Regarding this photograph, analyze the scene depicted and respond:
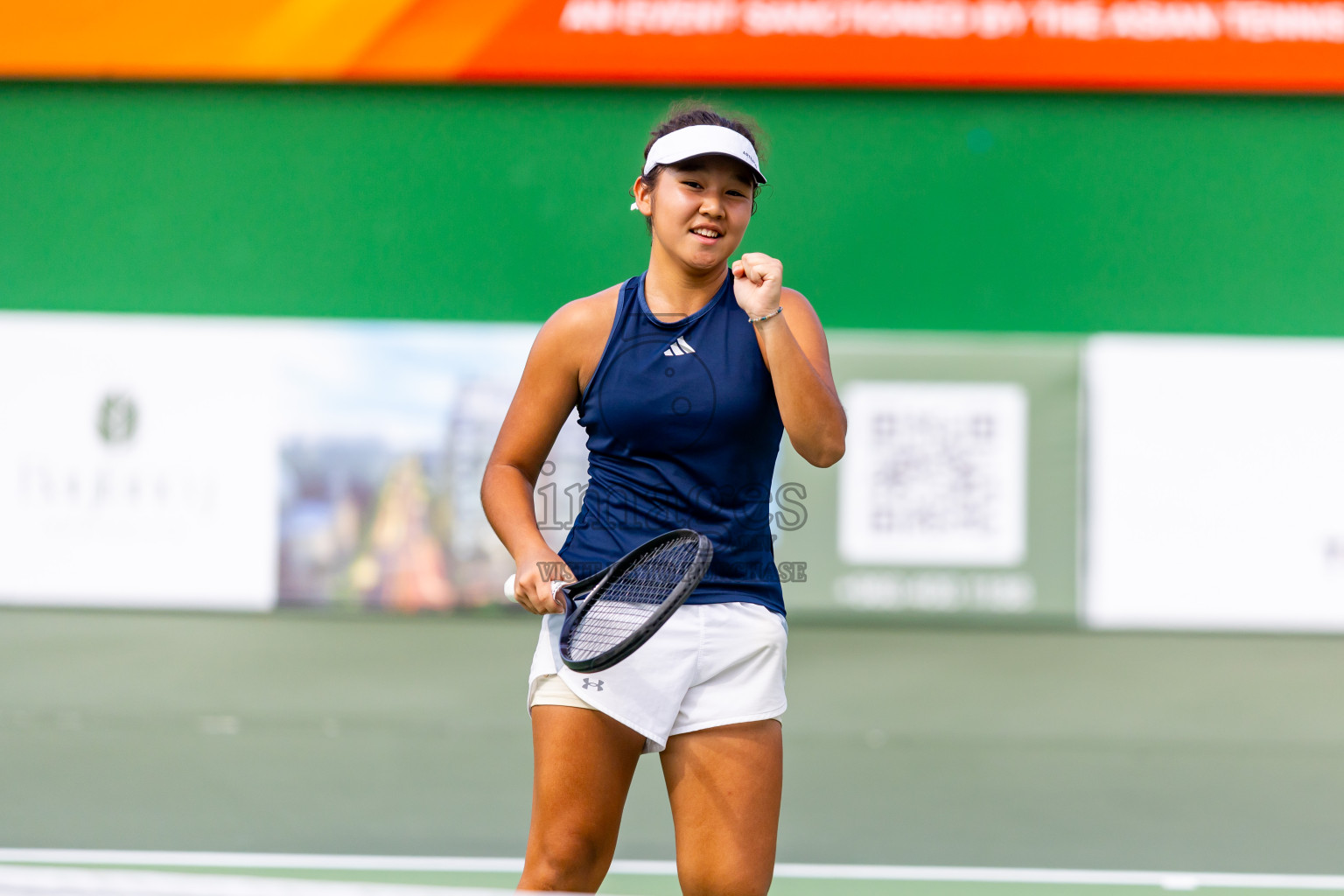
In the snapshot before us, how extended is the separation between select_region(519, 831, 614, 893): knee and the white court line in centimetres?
175

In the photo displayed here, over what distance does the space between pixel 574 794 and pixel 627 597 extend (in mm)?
299

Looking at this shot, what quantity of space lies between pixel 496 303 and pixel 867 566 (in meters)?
1.73

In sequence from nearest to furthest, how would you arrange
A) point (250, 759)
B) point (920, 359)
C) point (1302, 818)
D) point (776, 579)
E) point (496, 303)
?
point (776, 579)
point (1302, 818)
point (250, 759)
point (920, 359)
point (496, 303)

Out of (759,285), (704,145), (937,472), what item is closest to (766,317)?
(759,285)

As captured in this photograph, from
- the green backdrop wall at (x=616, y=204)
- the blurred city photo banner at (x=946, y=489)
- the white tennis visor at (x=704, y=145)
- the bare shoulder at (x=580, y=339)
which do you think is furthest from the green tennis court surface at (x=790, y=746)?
the white tennis visor at (x=704, y=145)

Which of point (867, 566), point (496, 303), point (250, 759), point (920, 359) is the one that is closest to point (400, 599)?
point (250, 759)

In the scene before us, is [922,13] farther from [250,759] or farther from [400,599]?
[250,759]

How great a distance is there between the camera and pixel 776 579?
1.97m

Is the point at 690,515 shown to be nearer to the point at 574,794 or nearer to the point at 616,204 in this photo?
the point at 574,794

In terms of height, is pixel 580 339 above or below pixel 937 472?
above

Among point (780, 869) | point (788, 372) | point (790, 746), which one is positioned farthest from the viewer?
point (790, 746)

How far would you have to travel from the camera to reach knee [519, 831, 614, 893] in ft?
5.99

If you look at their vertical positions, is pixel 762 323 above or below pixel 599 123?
below

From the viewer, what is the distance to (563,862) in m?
1.83
